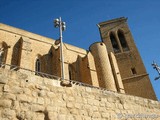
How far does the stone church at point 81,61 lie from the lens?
15446mm

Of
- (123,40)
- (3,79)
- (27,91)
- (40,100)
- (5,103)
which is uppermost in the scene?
(123,40)

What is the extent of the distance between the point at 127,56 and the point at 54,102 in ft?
65.9

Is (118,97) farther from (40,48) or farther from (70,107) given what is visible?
(40,48)

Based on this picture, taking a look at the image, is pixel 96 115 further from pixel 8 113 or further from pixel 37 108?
pixel 8 113

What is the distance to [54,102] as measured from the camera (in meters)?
4.50

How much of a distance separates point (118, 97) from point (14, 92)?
3.41 metres

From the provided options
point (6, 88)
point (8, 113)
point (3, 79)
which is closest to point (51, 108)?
point (8, 113)

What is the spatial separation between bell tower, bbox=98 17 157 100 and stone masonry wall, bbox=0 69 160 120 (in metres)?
14.5

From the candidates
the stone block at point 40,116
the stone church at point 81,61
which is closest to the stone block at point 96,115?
the stone block at point 40,116

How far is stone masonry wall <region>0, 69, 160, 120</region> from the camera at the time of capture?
13.0 feet

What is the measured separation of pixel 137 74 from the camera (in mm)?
21156

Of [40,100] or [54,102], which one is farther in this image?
[54,102]

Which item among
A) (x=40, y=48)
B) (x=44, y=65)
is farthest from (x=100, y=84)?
(x=40, y=48)

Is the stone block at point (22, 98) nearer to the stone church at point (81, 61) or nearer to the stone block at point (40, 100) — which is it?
the stone block at point (40, 100)
